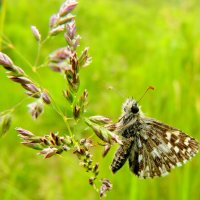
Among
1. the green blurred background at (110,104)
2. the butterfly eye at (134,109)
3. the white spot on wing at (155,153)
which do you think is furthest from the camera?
the green blurred background at (110,104)

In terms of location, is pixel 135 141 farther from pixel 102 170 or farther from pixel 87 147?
pixel 102 170

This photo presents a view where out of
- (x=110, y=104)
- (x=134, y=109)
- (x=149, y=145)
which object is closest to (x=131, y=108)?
(x=134, y=109)

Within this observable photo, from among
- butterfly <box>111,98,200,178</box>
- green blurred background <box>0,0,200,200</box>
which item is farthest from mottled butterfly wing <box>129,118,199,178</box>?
green blurred background <box>0,0,200,200</box>

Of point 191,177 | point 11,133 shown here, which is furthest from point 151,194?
point 11,133

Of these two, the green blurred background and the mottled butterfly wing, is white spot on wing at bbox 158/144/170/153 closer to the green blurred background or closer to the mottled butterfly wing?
the mottled butterfly wing

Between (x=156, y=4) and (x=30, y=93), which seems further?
(x=156, y=4)

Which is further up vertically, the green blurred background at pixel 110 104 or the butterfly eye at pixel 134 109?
the butterfly eye at pixel 134 109

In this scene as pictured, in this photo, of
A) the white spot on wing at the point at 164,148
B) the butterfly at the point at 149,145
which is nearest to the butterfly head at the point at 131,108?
the butterfly at the point at 149,145

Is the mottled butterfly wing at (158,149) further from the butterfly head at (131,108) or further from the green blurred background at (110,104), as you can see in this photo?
the green blurred background at (110,104)
